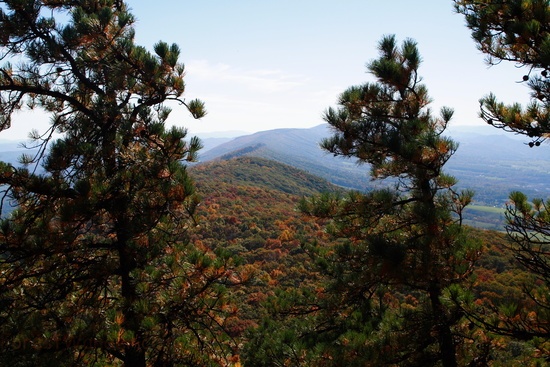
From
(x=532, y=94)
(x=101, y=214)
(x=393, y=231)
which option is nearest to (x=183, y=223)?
(x=101, y=214)

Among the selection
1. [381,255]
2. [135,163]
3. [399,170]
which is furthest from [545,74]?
[135,163]

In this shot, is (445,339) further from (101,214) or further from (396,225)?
(101,214)

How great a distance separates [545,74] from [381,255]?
206 cm

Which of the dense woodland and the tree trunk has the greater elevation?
the dense woodland

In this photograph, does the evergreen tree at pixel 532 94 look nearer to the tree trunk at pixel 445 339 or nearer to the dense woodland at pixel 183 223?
the dense woodland at pixel 183 223

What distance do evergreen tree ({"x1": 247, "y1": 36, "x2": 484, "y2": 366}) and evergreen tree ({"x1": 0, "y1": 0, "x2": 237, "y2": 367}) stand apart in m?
1.55

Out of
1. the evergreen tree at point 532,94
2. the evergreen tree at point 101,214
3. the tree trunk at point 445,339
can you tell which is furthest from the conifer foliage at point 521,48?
the evergreen tree at point 101,214

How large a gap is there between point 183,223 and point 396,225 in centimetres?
236

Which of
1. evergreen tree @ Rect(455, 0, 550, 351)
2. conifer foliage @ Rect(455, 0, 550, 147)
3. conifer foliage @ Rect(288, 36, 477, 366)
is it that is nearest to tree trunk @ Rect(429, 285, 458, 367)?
conifer foliage @ Rect(288, 36, 477, 366)

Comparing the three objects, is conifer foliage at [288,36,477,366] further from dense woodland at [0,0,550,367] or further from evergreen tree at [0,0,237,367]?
evergreen tree at [0,0,237,367]

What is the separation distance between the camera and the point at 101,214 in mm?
2625

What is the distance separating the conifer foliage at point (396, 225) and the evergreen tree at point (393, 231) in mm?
11

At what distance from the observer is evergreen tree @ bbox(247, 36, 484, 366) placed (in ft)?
10.8

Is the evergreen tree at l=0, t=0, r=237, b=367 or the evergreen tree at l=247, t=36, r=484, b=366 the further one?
the evergreen tree at l=247, t=36, r=484, b=366
